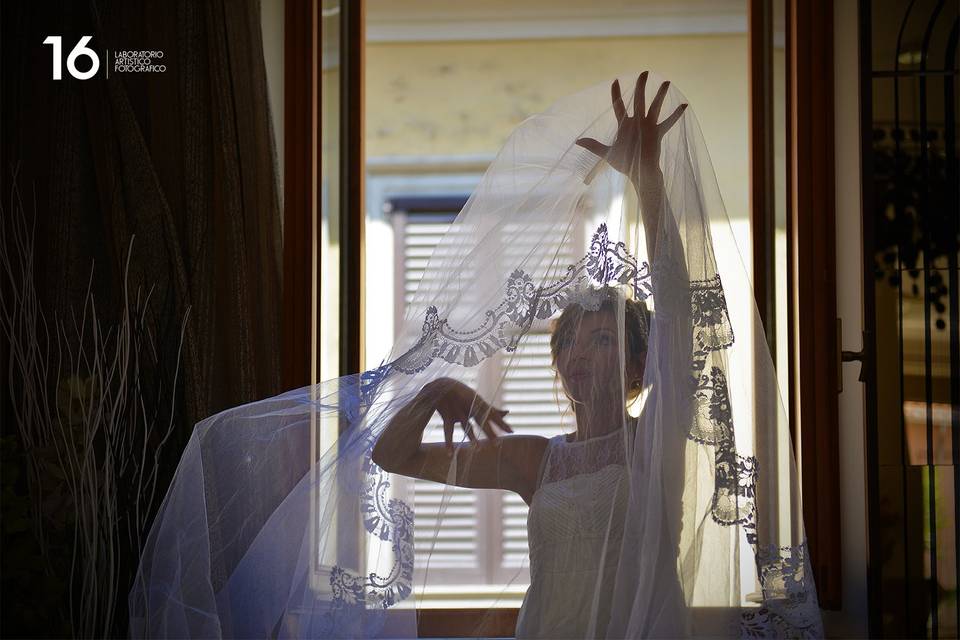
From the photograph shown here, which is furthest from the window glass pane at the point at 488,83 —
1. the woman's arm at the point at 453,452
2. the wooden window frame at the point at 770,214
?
the woman's arm at the point at 453,452

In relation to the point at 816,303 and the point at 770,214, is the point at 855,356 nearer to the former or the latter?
the point at 816,303

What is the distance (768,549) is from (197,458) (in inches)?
40.7

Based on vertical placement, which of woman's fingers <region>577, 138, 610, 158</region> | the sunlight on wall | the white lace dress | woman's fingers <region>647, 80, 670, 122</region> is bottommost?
the white lace dress

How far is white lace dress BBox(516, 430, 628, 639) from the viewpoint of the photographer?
4.68ft

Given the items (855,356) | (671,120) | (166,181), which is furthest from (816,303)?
(166,181)

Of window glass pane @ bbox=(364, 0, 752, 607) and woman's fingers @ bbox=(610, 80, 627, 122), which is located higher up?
window glass pane @ bbox=(364, 0, 752, 607)

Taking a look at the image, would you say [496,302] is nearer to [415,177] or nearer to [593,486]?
[593,486]

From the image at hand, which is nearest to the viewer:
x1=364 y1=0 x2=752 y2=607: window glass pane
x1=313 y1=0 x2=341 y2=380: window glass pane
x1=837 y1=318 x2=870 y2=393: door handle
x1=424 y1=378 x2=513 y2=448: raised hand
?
x1=424 y1=378 x2=513 y2=448: raised hand

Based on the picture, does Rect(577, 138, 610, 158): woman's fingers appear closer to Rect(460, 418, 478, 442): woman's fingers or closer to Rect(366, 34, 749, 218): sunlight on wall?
Rect(460, 418, 478, 442): woman's fingers

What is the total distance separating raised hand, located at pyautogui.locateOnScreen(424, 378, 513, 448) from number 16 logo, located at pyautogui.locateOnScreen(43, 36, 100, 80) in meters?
1.33

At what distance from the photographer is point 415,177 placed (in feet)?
12.1

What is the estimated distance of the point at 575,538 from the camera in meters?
1.45

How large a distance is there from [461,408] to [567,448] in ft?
0.64

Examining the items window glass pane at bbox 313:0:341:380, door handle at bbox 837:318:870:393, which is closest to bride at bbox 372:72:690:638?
door handle at bbox 837:318:870:393
